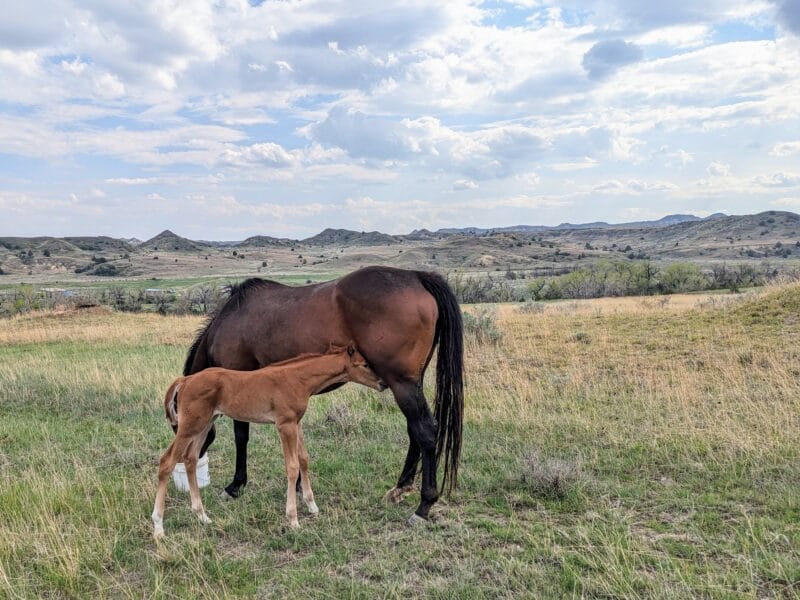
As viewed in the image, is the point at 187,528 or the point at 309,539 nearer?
the point at 309,539

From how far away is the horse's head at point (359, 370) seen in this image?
5070 mm

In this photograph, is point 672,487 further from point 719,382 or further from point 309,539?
point 719,382

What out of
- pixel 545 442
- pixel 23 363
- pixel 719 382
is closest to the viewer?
pixel 545 442

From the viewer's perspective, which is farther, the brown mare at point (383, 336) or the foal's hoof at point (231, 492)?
the foal's hoof at point (231, 492)

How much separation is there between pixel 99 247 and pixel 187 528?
14216 centimetres

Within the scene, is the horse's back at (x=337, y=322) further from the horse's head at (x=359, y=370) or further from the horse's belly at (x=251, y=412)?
the horse's belly at (x=251, y=412)

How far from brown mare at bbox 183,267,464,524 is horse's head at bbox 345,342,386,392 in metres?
0.11

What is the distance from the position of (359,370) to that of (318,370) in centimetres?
38

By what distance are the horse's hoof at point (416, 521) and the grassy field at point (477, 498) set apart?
0.10 metres

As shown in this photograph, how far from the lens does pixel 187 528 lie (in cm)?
489

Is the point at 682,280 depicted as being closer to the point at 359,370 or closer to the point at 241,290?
the point at 241,290

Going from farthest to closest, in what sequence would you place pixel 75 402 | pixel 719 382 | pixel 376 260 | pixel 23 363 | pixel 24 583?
pixel 376 260 → pixel 23 363 → pixel 75 402 → pixel 719 382 → pixel 24 583

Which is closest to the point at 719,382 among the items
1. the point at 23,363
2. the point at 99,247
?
the point at 23,363

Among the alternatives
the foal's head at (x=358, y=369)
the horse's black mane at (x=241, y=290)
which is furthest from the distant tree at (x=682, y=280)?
the foal's head at (x=358, y=369)
